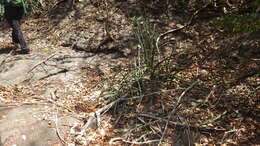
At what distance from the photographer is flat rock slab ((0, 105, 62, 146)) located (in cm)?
301

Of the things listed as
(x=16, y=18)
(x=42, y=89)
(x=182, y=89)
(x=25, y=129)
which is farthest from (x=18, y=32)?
(x=182, y=89)

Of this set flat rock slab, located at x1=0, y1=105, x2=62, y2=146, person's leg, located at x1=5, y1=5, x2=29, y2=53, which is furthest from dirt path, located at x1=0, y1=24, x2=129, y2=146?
person's leg, located at x1=5, y1=5, x2=29, y2=53

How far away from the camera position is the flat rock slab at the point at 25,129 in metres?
3.01

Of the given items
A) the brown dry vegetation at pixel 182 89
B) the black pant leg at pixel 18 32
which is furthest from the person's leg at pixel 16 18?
the brown dry vegetation at pixel 182 89

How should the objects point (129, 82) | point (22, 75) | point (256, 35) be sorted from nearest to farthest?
point (129, 82)
point (256, 35)
point (22, 75)

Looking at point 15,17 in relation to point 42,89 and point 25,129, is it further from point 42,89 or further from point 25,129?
point 25,129

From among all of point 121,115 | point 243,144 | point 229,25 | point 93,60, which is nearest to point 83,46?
point 93,60

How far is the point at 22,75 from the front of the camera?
179 inches

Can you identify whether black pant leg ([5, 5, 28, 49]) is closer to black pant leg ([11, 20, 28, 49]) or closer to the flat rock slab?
black pant leg ([11, 20, 28, 49])

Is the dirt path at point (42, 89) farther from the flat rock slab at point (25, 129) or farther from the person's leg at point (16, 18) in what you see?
the person's leg at point (16, 18)

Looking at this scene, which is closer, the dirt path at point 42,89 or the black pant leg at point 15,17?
the dirt path at point 42,89

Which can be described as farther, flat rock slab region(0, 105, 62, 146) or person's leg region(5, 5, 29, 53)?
person's leg region(5, 5, 29, 53)

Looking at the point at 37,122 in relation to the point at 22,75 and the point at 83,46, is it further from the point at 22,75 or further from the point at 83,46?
the point at 83,46

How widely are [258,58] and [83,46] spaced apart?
3284mm
